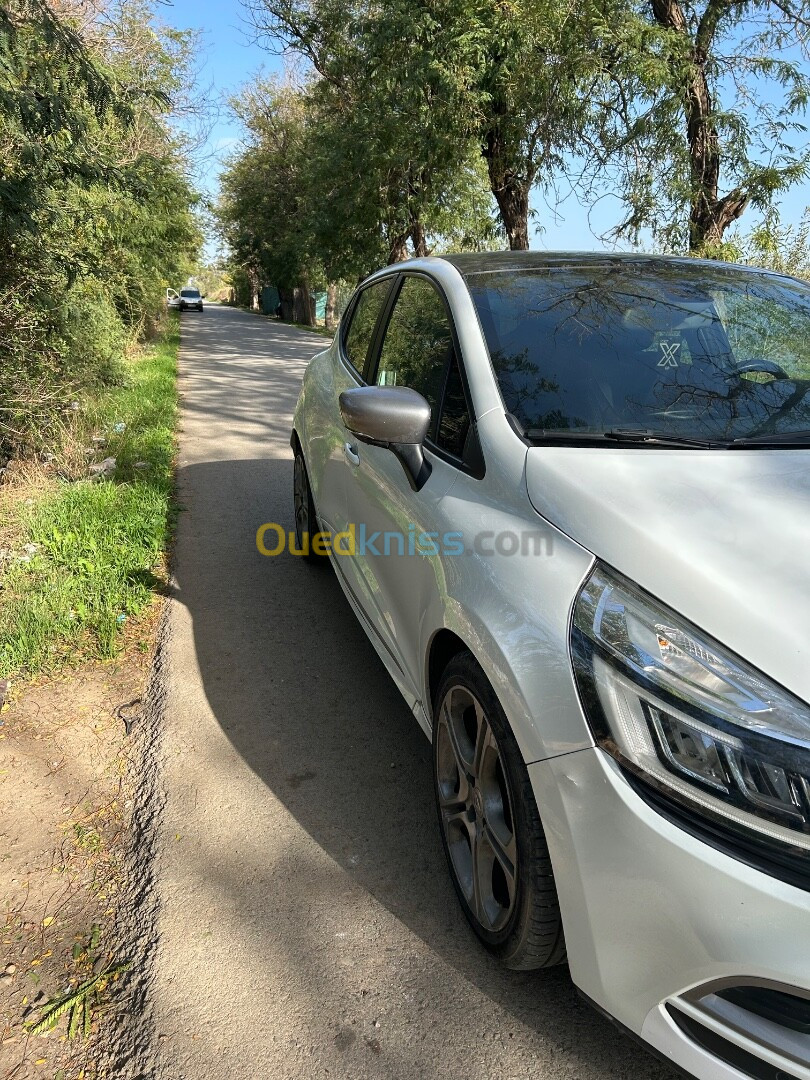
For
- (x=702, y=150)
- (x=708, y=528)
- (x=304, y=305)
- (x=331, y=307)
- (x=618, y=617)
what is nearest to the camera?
(x=618, y=617)

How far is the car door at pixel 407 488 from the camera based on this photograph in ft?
7.51

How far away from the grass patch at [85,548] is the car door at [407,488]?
58.0 inches

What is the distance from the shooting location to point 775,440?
2.12m

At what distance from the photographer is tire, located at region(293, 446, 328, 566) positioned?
4445 mm

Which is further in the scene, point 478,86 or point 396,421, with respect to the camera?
point 478,86

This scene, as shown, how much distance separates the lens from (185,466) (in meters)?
7.21

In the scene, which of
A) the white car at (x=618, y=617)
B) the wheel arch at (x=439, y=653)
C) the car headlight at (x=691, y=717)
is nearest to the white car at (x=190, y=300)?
the white car at (x=618, y=617)

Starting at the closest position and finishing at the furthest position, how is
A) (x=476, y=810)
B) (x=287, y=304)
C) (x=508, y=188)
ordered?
(x=476, y=810), (x=508, y=188), (x=287, y=304)

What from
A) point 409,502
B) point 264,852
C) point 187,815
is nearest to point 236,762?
point 187,815

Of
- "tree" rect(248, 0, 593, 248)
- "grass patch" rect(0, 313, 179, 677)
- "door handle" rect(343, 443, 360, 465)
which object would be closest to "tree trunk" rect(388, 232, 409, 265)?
"tree" rect(248, 0, 593, 248)

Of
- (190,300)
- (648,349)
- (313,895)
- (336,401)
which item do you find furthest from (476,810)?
(190,300)

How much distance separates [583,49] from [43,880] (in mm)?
10990

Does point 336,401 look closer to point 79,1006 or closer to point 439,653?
point 439,653

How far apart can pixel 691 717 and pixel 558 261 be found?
6.91ft
